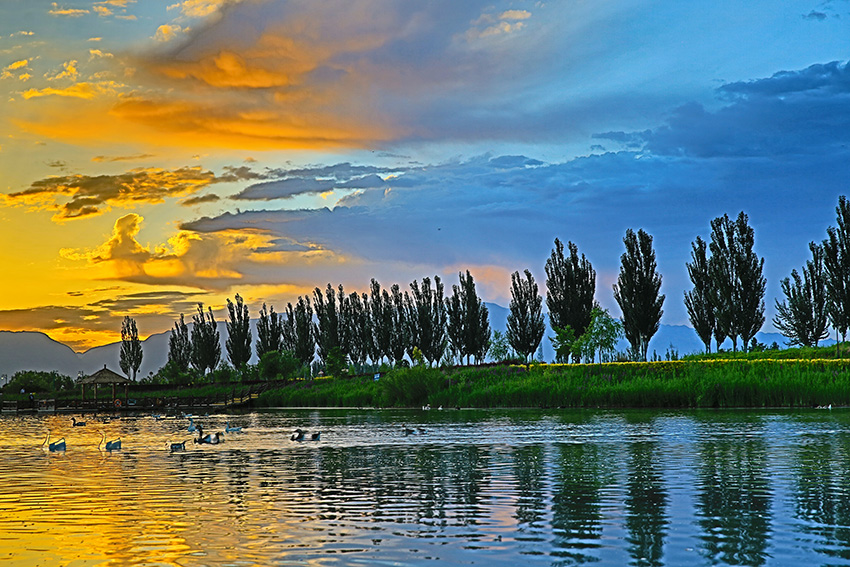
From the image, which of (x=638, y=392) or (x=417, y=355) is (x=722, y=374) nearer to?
(x=638, y=392)

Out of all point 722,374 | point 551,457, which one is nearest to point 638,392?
point 722,374

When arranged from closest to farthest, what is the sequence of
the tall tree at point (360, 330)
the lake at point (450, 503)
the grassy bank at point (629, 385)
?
the lake at point (450, 503), the grassy bank at point (629, 385), the tall tree at point (360, 330)

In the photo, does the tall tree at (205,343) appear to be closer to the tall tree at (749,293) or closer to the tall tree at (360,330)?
the tall tree at (360,330)

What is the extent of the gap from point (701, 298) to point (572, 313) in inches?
519

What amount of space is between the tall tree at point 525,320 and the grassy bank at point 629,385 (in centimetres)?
2291

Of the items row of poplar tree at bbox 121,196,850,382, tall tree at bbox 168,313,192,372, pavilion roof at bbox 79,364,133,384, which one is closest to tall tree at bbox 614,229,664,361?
row of poplar tree at bbox 121,196,850,382

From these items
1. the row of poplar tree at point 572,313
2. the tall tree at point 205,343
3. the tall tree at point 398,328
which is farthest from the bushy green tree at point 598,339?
the tall tree at point 205,343

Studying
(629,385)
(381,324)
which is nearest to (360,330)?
(381,324)

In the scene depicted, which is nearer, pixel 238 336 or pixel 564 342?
pixel 564 342

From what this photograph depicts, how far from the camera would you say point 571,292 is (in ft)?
250

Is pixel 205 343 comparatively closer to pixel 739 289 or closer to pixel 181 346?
pixel 181 346

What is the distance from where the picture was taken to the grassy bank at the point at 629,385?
41.0 m

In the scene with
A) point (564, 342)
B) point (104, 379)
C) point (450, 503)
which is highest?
point (564, 342)

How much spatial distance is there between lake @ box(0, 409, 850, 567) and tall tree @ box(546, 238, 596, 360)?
50130 mm
